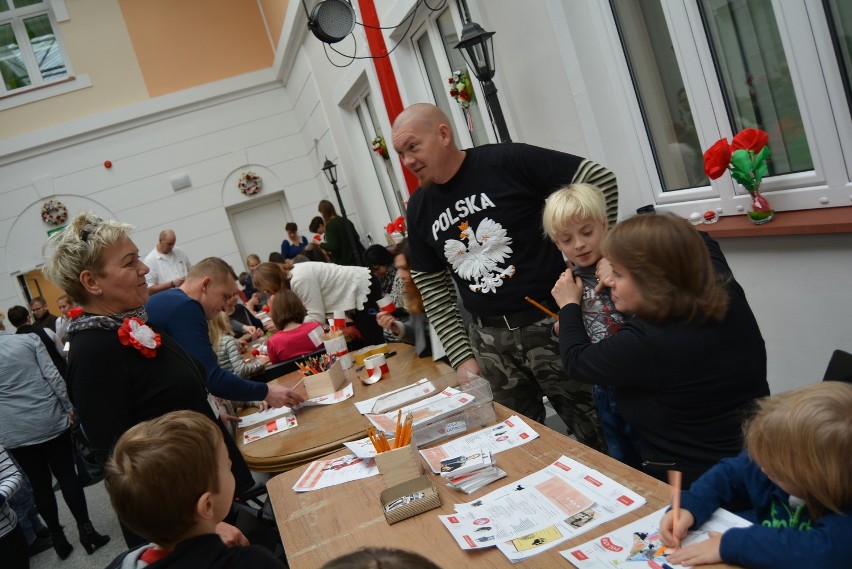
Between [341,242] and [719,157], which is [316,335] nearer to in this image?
[719,157]

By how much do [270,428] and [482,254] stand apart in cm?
119

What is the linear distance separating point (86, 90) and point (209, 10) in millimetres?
2446

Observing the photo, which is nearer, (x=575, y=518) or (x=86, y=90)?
(x=575, y=518)

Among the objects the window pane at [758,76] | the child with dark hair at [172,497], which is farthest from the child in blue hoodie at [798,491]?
the window pane at [758,76]

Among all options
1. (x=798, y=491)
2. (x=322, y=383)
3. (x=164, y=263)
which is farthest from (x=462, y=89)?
(x=164, y=263)

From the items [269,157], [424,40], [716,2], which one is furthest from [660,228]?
[269,157]

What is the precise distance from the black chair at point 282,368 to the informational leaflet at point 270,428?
1.23 m

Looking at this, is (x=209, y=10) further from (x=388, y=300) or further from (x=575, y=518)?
(x=575, y=518)

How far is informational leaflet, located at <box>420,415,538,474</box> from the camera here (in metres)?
1.86

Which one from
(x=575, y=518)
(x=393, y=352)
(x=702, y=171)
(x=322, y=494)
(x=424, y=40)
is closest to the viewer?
(x=575, y=518)

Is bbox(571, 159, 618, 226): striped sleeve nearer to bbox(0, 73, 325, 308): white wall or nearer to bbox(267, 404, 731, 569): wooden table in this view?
bbox(267, 404, 731, 569): wooden table

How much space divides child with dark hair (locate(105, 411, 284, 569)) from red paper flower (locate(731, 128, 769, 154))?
82.6 inches

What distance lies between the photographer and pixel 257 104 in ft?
39.1

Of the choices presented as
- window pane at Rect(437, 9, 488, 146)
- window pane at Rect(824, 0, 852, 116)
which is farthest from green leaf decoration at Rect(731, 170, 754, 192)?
window pane at Rect(437, 9, 488, 146)
